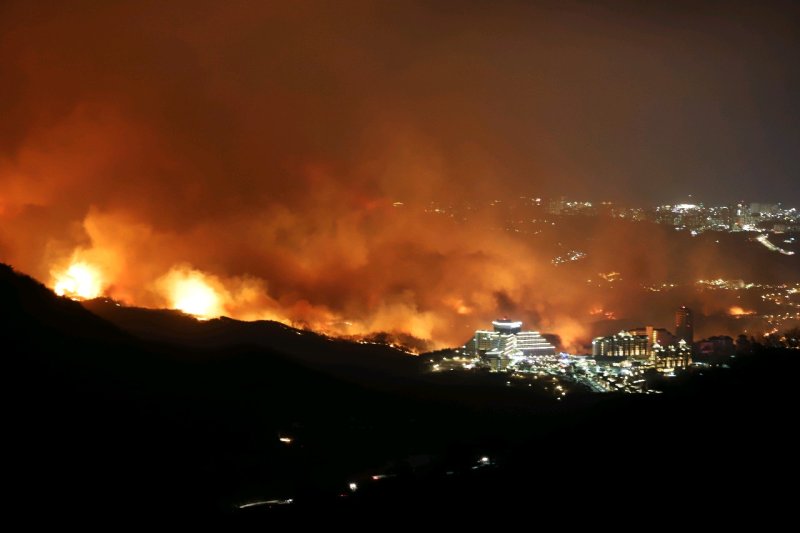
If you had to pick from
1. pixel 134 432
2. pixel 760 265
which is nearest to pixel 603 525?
pixel 134 432

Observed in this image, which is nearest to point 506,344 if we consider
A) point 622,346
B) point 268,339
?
point 622,346

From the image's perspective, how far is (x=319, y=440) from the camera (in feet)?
69.5

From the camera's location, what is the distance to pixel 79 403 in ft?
59.9

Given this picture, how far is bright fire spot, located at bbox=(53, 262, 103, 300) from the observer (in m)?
34.2

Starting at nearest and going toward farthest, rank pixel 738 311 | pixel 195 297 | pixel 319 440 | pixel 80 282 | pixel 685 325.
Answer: pixel 319 440, pixel 80 282, pixel 195 297, pixel 685 325, pixel 738 311

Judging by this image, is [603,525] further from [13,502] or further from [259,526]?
[13,502]

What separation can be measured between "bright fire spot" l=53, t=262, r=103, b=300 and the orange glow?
119 inches

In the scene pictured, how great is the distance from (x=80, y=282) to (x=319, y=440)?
17847 mm

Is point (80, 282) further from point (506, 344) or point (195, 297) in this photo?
point (506, 344)

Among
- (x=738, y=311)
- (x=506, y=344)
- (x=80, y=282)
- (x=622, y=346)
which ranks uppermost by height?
(x=738, y=311)

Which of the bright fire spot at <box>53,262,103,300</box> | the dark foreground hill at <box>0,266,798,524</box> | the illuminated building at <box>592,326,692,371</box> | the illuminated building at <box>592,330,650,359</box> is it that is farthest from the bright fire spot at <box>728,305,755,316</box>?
the bright fire spot at <box>53,262,103,300</box>

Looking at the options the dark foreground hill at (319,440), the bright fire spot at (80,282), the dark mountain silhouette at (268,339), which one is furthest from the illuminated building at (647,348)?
the bright fire spot at (80,282)

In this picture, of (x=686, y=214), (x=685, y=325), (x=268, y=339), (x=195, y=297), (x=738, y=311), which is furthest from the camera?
(x=686, y=214)

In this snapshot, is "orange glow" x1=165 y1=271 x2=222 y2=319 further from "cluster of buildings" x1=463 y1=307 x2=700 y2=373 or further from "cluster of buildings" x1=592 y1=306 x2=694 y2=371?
"cluster of buildings" x1=592 y1=306 x2=694 y2=371
